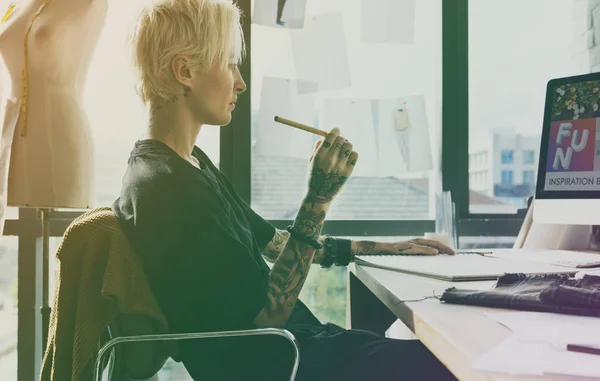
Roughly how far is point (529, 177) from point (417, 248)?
0.87m

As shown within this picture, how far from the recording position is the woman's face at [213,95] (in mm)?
1230

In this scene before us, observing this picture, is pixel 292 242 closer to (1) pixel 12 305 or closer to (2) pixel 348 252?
(2) pixel 348 252

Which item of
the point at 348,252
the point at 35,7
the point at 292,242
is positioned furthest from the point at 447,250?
the point at 35,7

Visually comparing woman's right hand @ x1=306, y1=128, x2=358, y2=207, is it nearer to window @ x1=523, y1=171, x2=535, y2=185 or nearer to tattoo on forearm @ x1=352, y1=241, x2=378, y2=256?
tattoo on forearm @ x1=352, y1=241, x2=378, y2=256

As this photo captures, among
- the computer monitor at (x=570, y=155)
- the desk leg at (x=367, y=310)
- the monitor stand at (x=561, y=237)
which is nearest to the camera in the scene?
the computer monitor at (x=570, y=155)

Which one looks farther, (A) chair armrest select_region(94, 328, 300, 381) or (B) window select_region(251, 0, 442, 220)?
(B) window select_region(251, 0, 442, 220)

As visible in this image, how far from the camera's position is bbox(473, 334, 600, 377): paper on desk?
1.55 ft

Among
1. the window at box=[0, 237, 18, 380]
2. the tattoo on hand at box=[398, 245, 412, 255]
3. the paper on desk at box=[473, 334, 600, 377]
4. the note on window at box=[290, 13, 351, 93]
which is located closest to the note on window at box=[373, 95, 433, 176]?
the note on window at box=[290, 13, 351, 93]

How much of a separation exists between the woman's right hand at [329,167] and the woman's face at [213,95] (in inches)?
10.1

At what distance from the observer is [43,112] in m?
1.56

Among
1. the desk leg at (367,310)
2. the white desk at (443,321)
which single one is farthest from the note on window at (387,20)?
the white desk at (443,321)

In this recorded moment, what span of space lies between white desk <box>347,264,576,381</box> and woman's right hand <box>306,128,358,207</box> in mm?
202

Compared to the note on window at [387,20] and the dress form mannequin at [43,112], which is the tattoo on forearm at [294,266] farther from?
the note on window at [387,20]

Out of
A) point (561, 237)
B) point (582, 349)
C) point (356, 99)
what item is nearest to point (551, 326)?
point (582, 349)
